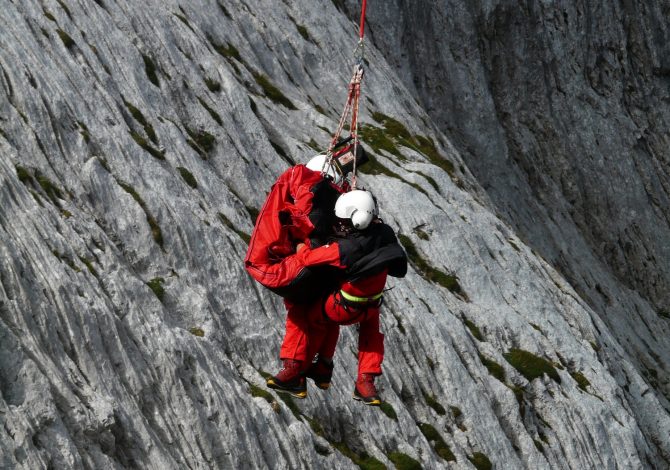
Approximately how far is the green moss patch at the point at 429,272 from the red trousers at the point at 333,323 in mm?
22471

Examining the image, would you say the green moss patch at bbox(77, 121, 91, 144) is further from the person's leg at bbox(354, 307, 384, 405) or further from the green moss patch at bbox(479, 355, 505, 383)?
the green moss patch at bbox(479, 355, 505, 383)

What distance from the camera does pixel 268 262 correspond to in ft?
64.0

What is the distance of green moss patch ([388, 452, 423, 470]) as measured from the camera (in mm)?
32781

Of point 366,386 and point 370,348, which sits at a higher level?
point 370,348

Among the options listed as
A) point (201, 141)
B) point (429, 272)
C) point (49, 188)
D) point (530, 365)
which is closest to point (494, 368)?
point (530, 365)

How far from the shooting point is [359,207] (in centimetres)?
1858

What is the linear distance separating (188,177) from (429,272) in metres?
11.7

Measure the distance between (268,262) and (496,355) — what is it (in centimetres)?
2363

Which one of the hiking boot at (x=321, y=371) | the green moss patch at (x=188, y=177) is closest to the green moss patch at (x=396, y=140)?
the green moss patch at (x=188, y=177)

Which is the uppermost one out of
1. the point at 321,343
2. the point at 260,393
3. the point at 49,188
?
the point at 321,343

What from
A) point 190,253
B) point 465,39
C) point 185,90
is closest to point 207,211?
point 190,253

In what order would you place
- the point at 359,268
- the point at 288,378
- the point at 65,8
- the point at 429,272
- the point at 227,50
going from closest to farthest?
the point at 359,268 → the point at 288,378 → the point at 65,8 → the point at 429,272 → the point at 227,50

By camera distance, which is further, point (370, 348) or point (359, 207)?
point (370, 348)

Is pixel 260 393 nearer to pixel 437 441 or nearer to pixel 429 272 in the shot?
pixel 437 441
